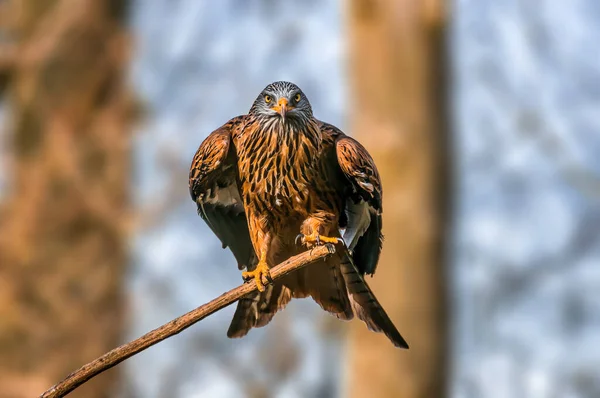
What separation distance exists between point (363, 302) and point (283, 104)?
464mm

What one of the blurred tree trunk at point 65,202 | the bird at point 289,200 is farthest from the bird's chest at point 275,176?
the blurred tree trunk at point 65,202

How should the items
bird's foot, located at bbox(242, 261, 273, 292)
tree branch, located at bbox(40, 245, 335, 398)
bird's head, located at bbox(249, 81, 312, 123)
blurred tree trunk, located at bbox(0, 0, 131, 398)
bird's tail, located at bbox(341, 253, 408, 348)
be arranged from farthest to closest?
1. blurred tree trunk, located at bbox(0, 0, 131, 398)
2. bird's head, located at bbox(249, 81, 312, 123)
3. bird's foot, located at bbox(242, 261, 273, 292)
4. bird's tail, located at bbox(341, 253, 408, 348)
5. tree branch, located at bbox(40, 245, 335, 398)

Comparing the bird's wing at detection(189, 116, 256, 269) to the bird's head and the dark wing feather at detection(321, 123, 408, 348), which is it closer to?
the bird's head

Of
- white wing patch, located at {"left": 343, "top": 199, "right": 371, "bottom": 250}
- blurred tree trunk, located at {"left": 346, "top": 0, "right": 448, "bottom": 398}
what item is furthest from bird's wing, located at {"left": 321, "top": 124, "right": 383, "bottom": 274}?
blurred tree trunk, located at {"left": 346, "top": 0, "right": 448, "bottom": 398}

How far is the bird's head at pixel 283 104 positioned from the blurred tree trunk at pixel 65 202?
8.50m

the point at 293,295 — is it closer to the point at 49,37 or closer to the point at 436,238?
the point at 436,238

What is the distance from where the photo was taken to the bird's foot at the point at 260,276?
1.80 metres

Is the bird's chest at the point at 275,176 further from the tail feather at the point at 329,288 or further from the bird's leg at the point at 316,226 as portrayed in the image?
the tail feather at the point at 329,288

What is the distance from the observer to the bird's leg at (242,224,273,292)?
5.99 feet

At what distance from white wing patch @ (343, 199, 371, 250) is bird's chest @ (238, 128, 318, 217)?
0.12 m

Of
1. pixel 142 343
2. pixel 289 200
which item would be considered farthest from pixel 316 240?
pixel 142 343

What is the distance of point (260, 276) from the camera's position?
1.87 m

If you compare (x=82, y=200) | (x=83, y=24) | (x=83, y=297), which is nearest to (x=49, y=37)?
(x=83, y=24)

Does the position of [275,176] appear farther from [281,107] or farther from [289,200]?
[281,107]
